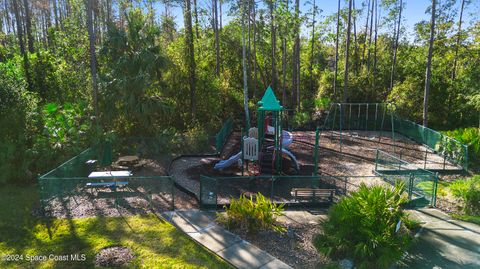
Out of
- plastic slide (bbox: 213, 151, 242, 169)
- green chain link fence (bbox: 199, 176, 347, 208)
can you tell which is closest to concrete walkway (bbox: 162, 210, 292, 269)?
green chain link fence (bbox: 199, 176, 347, 208)

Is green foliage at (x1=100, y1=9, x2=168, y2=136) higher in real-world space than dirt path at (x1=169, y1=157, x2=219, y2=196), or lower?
higher

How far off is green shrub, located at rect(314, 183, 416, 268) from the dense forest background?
10.4 metres

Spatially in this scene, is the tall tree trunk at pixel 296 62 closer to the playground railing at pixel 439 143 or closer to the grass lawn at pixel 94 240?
the playground railing at pixel 439 143

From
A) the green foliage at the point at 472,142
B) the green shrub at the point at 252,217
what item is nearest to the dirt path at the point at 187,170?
the green shrub at the point at 252,217

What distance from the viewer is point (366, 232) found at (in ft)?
24.3

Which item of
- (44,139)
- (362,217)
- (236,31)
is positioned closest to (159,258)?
(362,217)

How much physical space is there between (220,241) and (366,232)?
11.3 feet

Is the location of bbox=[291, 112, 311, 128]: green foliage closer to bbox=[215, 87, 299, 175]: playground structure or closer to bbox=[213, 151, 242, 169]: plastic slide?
bbox=[215, 87, 299, 175]: playground structure

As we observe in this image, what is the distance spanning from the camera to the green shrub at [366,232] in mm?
7254

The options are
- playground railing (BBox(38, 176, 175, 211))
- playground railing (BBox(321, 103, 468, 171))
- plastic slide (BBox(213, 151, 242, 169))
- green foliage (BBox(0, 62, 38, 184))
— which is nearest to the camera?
playground railing (BBox(38, 176, 175, 211))

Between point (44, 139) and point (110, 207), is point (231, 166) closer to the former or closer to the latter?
point (110, 207)

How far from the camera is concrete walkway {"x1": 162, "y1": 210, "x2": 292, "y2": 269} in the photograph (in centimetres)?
750

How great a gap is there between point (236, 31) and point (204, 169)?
58.6ft

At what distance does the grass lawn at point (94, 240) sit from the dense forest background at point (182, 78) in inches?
163
